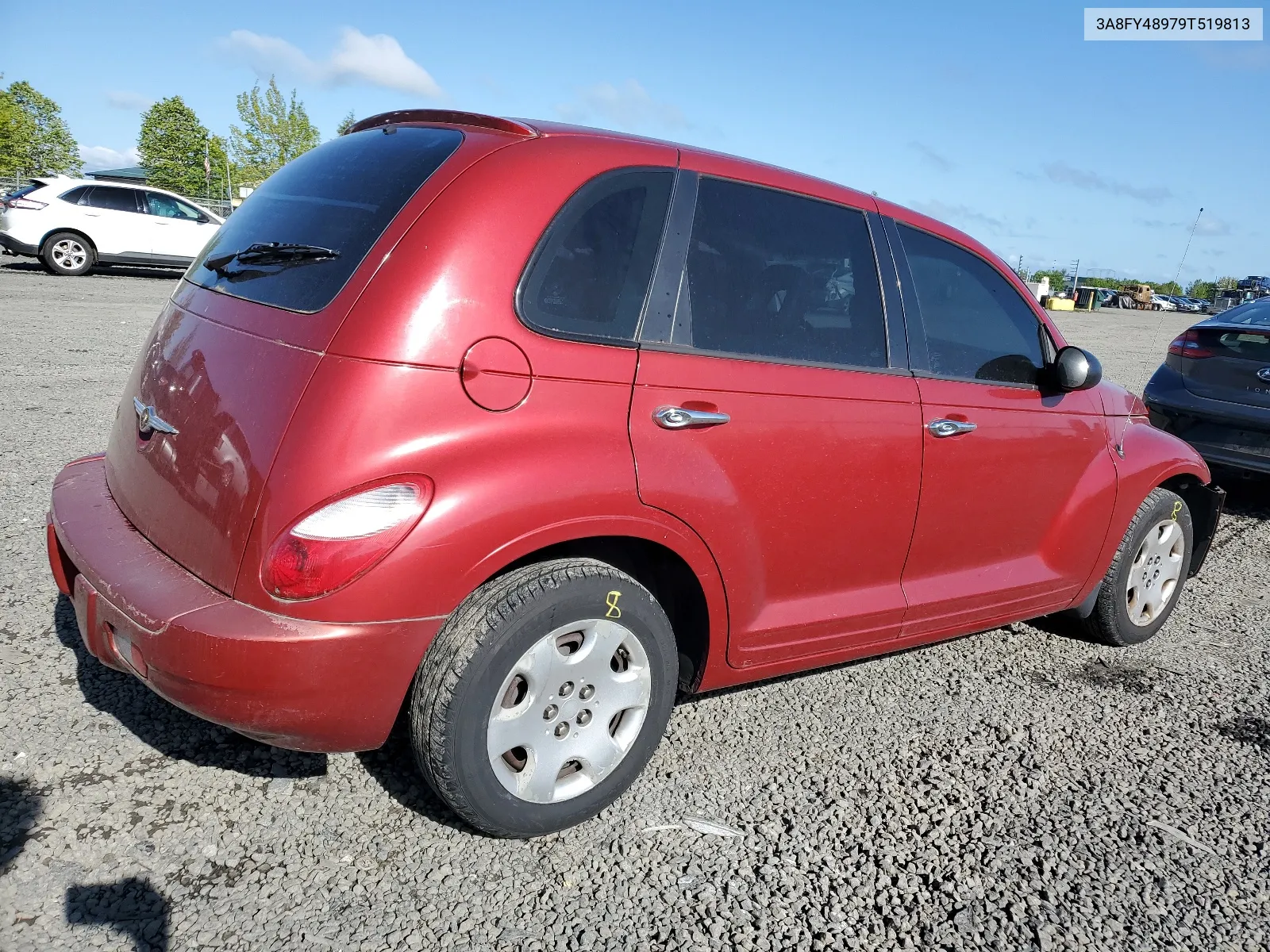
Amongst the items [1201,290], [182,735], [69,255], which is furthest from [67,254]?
[1201,290]

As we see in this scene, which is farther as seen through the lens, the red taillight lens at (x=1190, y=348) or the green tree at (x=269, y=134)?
the green tree at (x=269, y=134)

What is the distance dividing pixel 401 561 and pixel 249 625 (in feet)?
1.22

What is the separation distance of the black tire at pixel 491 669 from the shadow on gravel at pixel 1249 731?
243 cm

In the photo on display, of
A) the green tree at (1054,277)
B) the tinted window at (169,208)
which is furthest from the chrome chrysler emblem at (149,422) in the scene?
the green tree at (1054,277)

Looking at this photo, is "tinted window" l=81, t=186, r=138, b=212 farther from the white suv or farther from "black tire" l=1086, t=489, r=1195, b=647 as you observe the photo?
"black tire" l=1086, t=489, r=1195, b=647

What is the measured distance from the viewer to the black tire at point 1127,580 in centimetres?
418

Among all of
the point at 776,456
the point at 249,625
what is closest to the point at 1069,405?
the point at 776,456

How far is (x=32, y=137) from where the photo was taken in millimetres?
64312

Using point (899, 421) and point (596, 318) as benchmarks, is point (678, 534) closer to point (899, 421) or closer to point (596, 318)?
point (596, 318)

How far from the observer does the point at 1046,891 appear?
8.56 feet

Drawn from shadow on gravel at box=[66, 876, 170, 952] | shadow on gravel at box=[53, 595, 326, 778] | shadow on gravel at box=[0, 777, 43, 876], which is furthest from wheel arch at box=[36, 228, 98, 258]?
shadow on gravel at box=[66, 876, 170, 952]

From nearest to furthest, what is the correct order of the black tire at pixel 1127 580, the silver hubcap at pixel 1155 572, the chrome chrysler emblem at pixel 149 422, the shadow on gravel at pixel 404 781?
the chrome chrysler emblem at pixel 149 422 → the shadow on gravel at pixel 404 781 → the black tire at pixel 1127 580 → the silver hubcap at pixel 1155 572

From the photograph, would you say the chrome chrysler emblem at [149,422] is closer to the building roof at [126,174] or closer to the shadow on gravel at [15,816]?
the shadow on gravel at [15,816]

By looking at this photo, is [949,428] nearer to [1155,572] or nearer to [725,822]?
[725,822]
